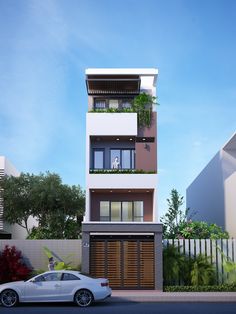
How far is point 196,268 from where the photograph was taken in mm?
27328

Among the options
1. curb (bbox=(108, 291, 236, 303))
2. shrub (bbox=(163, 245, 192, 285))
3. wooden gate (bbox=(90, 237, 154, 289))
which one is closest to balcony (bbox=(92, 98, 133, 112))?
wooden gate (bbox=(90, 237, 154, 289))

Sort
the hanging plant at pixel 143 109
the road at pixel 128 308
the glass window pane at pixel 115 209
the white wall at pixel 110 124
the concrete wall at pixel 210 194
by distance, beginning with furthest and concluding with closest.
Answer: the concrete wall at pixel 210 194 → the glass window pane at pixel 115 209 → the hanging plant at pixel 143 109 → the white wall at pixel 110 124 → the road at pixel 128 308

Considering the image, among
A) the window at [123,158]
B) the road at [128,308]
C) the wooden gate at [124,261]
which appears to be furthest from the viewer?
the window at [123,158]

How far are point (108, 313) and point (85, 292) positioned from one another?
9.36 ft

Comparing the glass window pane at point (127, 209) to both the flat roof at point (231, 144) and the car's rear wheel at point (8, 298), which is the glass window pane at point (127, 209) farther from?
the car's rear wheel at point (8, 298)

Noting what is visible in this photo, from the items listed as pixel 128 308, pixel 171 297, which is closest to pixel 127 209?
pixel 171 297

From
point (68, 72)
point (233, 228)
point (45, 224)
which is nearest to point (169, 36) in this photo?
point (68, 72)

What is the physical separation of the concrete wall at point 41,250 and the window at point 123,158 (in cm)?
710

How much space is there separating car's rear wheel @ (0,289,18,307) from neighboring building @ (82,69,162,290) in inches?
288

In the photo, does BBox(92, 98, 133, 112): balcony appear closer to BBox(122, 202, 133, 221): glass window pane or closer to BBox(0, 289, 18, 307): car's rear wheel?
BBox(122, 202, 133, 221): glass window pane

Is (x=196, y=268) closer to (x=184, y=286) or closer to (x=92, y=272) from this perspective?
(x=184, y=286)

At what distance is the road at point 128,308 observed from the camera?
60.6 feet

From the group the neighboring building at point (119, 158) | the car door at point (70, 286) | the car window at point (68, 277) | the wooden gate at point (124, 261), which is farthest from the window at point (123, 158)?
the car door at point (70, 286)

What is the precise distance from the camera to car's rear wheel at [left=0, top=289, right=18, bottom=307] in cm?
2088
